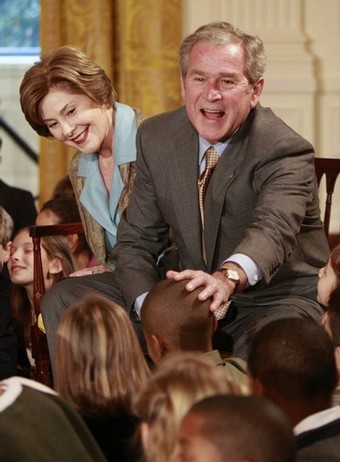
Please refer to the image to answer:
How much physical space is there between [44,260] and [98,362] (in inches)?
68.2

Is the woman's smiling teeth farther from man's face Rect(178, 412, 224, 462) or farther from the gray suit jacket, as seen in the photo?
man's face Rect(178, 412, 224, 462)

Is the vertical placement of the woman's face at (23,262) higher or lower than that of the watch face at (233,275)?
lower

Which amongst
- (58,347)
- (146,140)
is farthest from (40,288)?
(58,347)

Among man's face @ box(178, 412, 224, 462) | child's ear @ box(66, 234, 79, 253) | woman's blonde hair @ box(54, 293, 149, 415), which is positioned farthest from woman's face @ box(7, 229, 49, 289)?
man's face @ box(178, 412, 224, 462)

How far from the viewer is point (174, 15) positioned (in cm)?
511

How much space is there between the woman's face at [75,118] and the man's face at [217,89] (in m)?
0.44

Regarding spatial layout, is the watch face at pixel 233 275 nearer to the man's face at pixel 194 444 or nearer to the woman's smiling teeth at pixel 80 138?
the woman's smiling teeth at pixel 80 138

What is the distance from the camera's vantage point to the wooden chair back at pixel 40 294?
3.53m

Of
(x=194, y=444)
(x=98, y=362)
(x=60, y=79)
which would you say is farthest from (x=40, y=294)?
(x=194, y=444)

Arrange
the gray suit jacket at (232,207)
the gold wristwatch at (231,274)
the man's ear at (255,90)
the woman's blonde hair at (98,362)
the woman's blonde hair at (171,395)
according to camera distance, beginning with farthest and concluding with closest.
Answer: the man's ear at (255,90) → the gray suit jacket at (232,207) → the gold wristwatch at (231,274) → the woman's blonde hair at (98,362) → the woman's blonde hair at (171,395)

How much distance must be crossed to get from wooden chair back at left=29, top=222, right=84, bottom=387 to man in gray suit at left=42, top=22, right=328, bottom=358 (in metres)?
0.25

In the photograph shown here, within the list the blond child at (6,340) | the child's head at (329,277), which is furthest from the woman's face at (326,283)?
the blond child at (6,340)

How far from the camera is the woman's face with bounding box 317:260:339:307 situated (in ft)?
9.93

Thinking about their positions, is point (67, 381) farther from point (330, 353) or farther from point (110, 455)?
Answer: point (330, 353)
